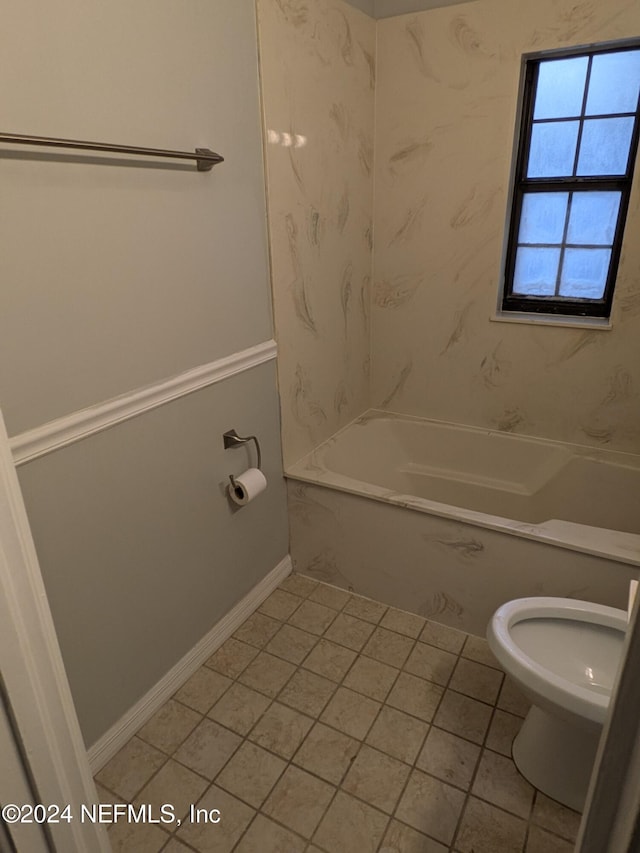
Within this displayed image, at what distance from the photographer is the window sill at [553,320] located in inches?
86.2

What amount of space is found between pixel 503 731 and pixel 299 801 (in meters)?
0.62

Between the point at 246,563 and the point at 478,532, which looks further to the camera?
the point at 246,563

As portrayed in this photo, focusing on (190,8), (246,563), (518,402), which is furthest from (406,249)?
(246,563)

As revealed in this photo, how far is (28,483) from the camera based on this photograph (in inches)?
46.8

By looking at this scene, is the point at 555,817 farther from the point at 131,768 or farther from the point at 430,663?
the point at 131,768

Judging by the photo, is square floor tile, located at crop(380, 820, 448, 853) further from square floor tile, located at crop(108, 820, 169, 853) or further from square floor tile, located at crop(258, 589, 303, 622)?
square floor tile, located at crop(258, 589, 303, 622)

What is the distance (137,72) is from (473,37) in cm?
144

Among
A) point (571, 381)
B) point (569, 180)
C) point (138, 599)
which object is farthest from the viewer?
point (571, 381)

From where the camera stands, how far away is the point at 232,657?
1.86 m

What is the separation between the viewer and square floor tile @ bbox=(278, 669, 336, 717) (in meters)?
1.67

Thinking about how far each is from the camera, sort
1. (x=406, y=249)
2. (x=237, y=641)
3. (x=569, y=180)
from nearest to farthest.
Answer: (x=237, y=641)
(x=569, y=180)
(x=406, y=249)

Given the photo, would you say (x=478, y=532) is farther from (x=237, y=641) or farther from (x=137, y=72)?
(x=137, y=72)

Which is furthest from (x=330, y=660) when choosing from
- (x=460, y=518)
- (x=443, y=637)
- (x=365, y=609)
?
(x=460, y=518)

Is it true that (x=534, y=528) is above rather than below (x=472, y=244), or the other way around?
below
